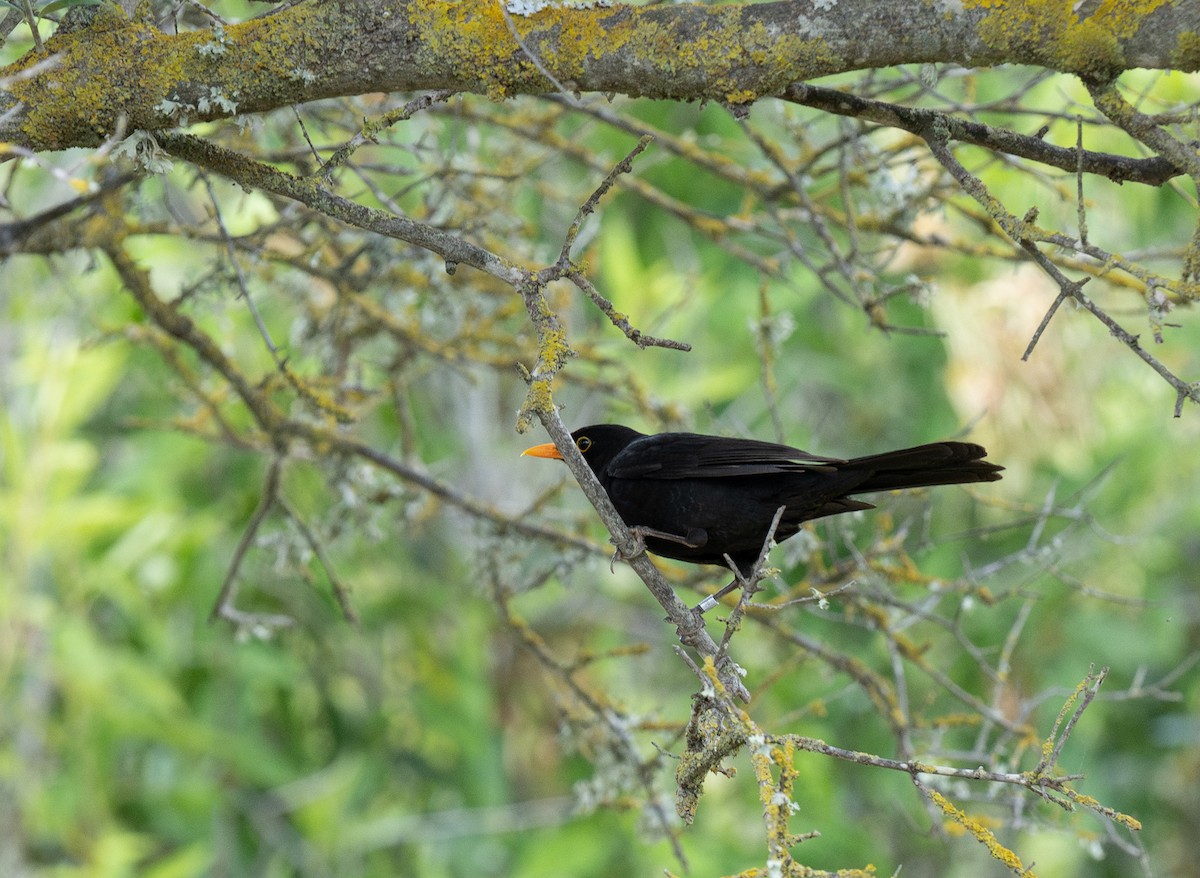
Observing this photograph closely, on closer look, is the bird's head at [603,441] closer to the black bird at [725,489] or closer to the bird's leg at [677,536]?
the black bird at [725,489]

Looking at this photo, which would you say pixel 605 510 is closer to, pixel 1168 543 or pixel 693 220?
pixel 693 220

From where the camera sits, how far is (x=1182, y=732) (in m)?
6.77

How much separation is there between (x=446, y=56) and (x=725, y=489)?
1703 mm

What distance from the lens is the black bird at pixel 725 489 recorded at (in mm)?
3381

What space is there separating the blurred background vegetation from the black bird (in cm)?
43

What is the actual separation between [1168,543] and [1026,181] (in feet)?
8.47

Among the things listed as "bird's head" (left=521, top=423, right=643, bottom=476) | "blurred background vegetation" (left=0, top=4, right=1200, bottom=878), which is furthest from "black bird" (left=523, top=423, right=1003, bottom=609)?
"blurred background vegetation" (left=0, top=4, right=1200, bottom=878)

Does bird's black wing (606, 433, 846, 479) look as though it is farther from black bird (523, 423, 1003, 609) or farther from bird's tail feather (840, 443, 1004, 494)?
bird's tail feather (840, 443, 1004, 494)

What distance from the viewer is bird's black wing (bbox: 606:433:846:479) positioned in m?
3.40

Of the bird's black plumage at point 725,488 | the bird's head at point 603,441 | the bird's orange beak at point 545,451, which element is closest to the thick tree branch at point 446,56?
the bird's black plumage at point 725,488

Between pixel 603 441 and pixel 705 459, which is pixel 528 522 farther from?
pixel 705 459

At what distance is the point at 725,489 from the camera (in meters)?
3.59

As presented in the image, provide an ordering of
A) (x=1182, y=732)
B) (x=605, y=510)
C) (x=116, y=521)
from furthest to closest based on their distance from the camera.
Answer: (x=1182, y=732), (x=116, y=521), (x=605, y=510)

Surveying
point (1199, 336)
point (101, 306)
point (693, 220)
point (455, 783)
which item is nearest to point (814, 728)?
point (455, 783)
